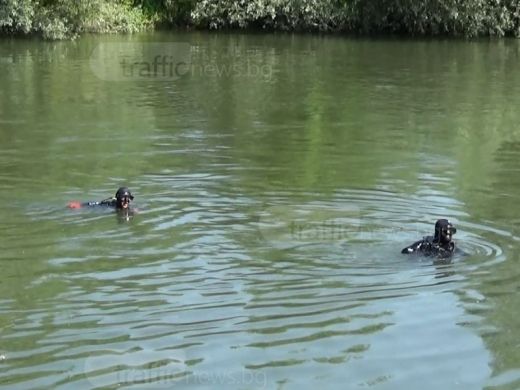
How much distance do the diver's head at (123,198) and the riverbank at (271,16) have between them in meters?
30.0

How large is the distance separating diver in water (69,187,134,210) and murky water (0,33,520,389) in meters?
0.16

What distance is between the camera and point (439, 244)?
1211 centimetres

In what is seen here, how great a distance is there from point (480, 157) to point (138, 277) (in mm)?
9893

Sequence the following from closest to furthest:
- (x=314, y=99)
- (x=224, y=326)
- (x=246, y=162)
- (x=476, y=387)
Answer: (x=476, y=387) → (x=224, y=326) → (x=246, y=162) → (x=314, y=99)

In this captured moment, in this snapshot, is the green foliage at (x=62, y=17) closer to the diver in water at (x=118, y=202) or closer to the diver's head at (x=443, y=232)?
the diver in water at (x=118, y=202)

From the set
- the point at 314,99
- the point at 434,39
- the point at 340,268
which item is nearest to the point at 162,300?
the point at 340,268

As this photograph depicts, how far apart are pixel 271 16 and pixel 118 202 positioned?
35855 millimetres

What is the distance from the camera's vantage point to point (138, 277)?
11547 mm

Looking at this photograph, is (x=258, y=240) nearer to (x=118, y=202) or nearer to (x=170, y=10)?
(x=118, y=202)

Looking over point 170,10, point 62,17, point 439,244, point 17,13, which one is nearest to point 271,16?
point 170,10

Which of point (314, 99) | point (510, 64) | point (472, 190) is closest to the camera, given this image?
point (472, 190)

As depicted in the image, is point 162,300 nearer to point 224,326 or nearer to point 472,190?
point 224,326

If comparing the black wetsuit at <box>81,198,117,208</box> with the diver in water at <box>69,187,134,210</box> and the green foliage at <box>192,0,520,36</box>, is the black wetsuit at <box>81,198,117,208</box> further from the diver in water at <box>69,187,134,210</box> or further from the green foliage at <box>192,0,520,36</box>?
the green foliage at <box>192,0,520,36</box>

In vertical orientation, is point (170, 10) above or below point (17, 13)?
above
